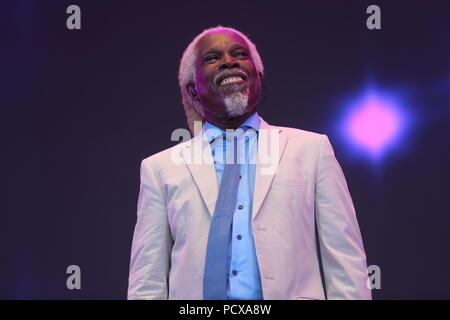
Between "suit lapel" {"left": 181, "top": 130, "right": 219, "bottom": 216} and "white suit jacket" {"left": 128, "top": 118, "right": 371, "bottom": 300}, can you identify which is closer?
"white suit jacket" {"left": 128, "top": 118, "right": 371, "bottom": 300}

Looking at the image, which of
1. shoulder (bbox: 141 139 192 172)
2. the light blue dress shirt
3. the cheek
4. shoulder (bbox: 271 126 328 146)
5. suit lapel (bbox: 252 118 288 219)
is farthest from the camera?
the cheek

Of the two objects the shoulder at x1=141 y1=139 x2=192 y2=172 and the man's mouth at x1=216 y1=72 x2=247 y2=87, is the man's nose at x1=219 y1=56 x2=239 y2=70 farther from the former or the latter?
the shoulder at x1=141 y1=139 x2=192 y2=172

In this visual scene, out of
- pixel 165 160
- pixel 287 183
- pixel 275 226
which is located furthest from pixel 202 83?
pixel 275 226

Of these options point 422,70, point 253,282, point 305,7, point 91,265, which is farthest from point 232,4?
point 253,282

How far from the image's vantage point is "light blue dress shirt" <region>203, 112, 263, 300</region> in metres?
2.01

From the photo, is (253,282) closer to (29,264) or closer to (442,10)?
(29,264)

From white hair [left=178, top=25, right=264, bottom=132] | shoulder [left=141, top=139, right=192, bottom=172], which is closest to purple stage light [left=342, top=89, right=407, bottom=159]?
white hair [left=178, top=25, right=264, bottom=132]

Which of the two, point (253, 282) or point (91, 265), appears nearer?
point (253, 282)

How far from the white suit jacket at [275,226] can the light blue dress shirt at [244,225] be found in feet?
0.11

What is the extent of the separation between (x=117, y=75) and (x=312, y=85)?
3.75 ft

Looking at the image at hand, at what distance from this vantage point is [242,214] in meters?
2.11

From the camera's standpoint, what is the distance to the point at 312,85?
363cm

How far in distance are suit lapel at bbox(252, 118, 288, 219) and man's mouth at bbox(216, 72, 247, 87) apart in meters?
0.19

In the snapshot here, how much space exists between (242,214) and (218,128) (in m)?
0.47
